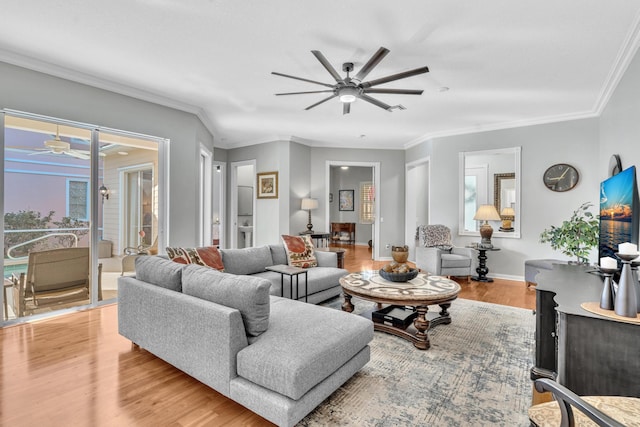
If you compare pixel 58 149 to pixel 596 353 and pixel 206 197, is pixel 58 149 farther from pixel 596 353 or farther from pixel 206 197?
pixel 596 353

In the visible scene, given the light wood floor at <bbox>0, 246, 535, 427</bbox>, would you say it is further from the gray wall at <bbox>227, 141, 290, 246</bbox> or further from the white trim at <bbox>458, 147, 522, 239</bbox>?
the white trim at <bbox>458, 147, 522, 239</bbox>

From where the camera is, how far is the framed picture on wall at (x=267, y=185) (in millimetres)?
6656

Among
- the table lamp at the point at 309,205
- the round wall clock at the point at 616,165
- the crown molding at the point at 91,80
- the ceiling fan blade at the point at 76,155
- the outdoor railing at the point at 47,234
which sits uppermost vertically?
the crown molding at the point at 91,80

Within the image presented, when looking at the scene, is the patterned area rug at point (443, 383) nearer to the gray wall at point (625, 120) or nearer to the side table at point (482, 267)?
the gray wall at point (625, 120)

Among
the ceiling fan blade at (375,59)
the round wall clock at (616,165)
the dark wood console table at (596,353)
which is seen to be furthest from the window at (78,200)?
the round wall clock at (616,165)

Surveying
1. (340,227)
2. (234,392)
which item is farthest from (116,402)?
(340,227)

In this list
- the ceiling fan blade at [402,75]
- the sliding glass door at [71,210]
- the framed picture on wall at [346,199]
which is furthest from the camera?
the framed picture on wall at [346,199]

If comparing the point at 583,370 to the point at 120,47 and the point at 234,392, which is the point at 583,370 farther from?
the point at 120,47

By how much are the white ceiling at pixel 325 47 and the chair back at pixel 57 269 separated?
6.45 ft

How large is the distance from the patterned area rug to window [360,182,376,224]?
23.6 ft

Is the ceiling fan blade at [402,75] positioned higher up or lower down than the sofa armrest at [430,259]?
higher up

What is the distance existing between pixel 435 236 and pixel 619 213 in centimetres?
340

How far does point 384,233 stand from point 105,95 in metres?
5.79

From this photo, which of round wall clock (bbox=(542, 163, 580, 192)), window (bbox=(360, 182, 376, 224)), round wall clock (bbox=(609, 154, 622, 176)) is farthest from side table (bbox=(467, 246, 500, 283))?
window (bbox=(360, 182, 376, 224))
